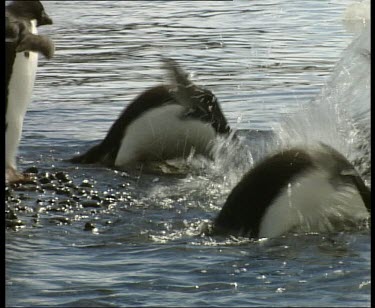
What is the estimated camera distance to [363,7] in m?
14.0

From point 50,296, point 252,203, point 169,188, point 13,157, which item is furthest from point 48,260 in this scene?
point 13,157

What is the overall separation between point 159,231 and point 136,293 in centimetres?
113

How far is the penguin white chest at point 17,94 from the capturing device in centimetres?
812

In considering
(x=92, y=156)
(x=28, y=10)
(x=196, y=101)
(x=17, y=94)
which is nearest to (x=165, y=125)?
(x=196, y=101)

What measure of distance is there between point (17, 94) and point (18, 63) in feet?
0.74

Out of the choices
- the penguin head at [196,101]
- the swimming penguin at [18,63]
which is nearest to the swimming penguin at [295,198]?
the swimming penguin at [18,63]

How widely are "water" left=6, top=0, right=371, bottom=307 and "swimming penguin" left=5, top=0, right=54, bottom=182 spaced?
259 millimetres

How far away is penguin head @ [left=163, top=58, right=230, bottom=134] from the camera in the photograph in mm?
8508

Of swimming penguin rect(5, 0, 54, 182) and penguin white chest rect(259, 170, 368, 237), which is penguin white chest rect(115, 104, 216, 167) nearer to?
swimming penguin rect(5, 0, 54, 182)

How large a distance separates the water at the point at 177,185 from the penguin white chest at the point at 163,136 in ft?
0.78

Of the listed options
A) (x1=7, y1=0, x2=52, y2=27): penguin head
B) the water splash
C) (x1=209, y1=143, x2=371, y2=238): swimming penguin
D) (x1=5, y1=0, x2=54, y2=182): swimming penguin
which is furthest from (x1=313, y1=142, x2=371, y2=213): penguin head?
(x1=7, y1=0, x2=52, y2=27): penguin head

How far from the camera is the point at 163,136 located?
8.65 meters

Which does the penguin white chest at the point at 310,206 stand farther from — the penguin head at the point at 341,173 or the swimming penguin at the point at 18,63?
the swimming penguin at the point at 18,63

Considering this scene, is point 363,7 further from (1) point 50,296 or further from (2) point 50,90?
(1) point 50,296
